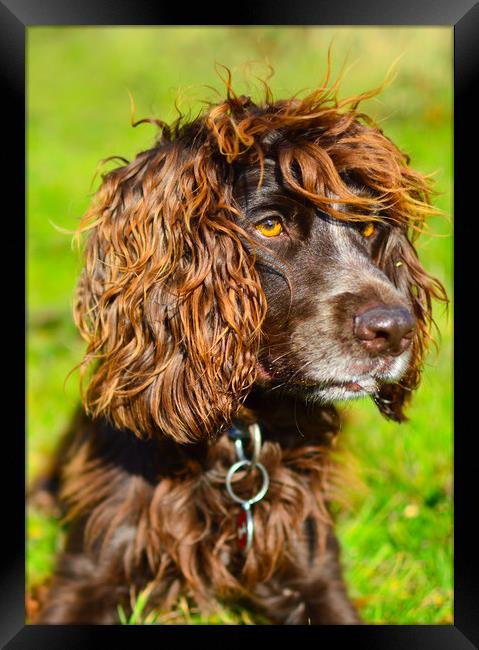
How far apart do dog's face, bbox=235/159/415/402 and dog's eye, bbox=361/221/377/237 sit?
10cm

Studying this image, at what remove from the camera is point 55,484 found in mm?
3953

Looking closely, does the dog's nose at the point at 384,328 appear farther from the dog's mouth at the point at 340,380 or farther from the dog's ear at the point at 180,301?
the dog's ear at the point at 180,301

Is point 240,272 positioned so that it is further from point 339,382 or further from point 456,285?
point 456,285

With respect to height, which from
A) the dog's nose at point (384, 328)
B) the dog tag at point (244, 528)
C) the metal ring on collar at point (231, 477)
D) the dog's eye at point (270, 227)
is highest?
the dog's eye at point (270, 227)

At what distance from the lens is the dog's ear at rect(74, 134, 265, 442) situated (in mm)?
2418

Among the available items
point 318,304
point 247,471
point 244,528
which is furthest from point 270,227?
point 244,528

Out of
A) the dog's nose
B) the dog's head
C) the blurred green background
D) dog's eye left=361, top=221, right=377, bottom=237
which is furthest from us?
the blurred green background

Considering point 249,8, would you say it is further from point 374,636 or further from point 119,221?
point 374,636

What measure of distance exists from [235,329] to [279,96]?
1.02 metres

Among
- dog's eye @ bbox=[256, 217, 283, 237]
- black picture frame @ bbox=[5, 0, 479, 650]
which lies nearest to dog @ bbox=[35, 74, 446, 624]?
dog's eye @ bbox=[256, 217, 283, 237]

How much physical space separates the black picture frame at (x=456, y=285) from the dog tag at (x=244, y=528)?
0.96ft

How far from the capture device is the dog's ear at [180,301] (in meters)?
2.42

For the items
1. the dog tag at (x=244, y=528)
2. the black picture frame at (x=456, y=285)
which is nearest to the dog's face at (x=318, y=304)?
the black picture frame at (x=456, y=285)

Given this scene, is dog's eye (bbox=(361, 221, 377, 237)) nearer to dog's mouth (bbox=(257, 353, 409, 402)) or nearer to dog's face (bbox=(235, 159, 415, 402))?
dog's face (bbox=(235, 159, 415, 402))
